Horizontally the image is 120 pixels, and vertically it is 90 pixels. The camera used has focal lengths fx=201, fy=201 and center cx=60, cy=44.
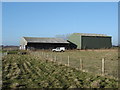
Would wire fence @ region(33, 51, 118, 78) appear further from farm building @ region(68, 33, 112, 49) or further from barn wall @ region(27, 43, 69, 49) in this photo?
farm building @ region(68, 33, 112, 49)

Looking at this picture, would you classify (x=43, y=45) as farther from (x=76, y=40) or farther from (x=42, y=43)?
(x=76, y=40)

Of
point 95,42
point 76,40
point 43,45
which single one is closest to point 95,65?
point 43,45

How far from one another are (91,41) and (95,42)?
119 centimetres

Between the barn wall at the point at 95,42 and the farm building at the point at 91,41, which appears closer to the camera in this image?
the farm building at the point at 91,41

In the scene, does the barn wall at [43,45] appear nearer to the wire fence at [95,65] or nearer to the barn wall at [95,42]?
the barn wall at [95,42]

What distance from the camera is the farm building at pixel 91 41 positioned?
186ft

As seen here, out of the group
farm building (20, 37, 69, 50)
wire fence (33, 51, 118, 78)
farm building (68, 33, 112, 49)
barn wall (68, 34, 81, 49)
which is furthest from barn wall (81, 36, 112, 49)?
wire fence (33, 51, 118, 78)

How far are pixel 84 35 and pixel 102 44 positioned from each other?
586cm

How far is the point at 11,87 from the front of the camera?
789 cm

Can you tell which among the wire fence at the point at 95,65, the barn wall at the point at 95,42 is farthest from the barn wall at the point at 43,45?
the wire fence at the point at 95,65

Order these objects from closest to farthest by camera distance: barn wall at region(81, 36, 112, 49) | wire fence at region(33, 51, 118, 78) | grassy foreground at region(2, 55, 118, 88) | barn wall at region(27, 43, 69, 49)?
grassy foreground at region(2, 55, 118, 88) < wire fence at region(33, 51, 118, 78) < barn wall at region(27, 43, 69, 49) < barn wall at region(81, 36, 112, 49)

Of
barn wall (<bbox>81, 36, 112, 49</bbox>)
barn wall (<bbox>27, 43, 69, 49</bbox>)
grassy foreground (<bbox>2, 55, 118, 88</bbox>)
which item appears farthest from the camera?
barn wall (<bbox>81, 36, 112, 49</bbox>)

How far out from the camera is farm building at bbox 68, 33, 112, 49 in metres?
56.7

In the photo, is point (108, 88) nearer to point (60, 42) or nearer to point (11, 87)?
point (11, 87)
